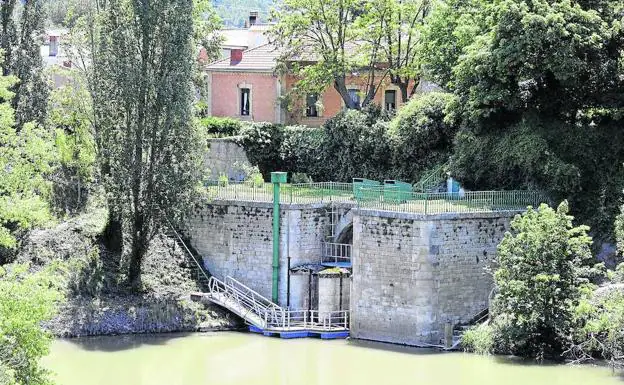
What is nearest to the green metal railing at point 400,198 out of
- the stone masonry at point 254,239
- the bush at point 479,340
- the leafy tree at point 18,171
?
the stone masonry at point 254,239

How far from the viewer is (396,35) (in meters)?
43.6

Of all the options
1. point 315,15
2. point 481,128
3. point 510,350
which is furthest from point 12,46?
point 510,350

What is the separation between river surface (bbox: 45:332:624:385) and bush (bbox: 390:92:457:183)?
822cm

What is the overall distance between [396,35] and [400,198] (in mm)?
12003

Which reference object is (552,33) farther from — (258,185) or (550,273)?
(258,185)

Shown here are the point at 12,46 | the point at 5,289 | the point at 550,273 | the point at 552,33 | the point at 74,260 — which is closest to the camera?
the point at 5,289

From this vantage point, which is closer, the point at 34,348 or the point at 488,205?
the point at 34,348

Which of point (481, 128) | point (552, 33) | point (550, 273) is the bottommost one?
point (550, 273)

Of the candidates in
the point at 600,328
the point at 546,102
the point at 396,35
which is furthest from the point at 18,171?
the point at 396,35

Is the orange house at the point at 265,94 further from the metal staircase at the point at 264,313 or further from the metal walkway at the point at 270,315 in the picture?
the metal walkway at the point at 270,315

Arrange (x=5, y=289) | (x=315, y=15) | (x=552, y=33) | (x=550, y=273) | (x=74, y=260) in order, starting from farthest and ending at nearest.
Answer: (x=315, y=15)
(x=74, y=260)
(x=552, y=33)
(x=550, y=273)
(x=5, y=289)

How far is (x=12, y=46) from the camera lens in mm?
39719

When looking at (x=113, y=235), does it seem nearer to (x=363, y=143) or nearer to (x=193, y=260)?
(x=193, y=260)

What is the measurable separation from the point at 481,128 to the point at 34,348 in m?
18.2
